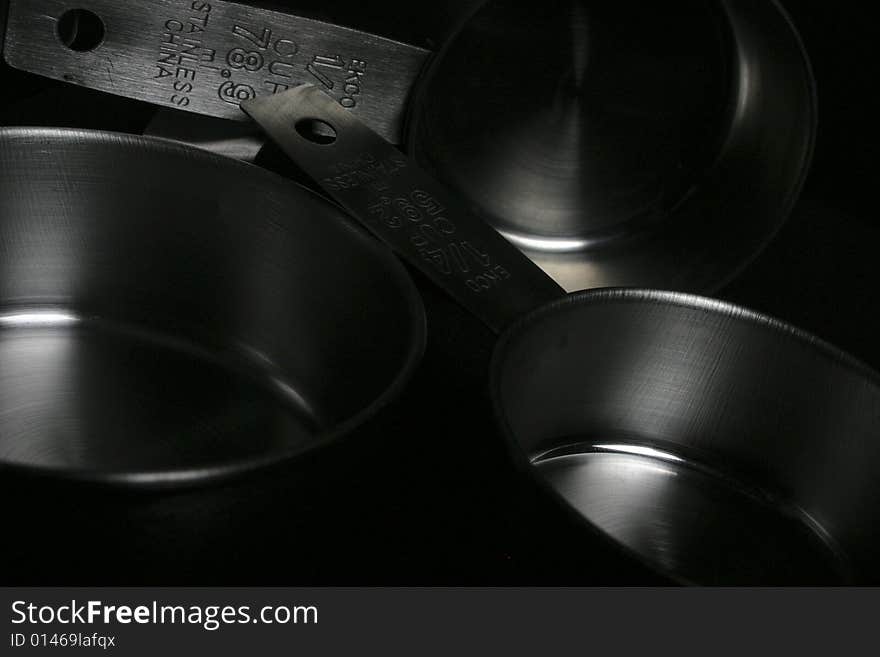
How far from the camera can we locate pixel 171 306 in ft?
2.26

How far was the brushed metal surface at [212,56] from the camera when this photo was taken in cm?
69

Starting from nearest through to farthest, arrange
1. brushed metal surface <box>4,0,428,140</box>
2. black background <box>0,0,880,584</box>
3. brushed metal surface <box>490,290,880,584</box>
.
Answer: black background <box>0,0,880,584</box>
brushed metal surface <box>490,290,880,584</box>
brushed metal surface <box>4,0,428,140</box>

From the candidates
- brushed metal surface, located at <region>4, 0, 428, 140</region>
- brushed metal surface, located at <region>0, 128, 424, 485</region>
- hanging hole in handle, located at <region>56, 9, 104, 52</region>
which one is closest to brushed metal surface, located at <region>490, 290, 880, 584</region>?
brushed metal surface, located at <region>0, 128, 424, 485</region>

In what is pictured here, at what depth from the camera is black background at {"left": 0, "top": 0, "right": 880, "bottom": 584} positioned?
0.42 meters

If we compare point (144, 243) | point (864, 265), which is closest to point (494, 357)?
point (144, 243)

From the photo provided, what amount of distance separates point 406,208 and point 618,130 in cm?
19

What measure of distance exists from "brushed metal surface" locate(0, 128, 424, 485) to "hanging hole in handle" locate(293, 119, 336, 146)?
9 cm

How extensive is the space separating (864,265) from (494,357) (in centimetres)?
39

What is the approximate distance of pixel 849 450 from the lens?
594 millimetres

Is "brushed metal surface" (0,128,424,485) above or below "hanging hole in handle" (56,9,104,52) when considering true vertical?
below

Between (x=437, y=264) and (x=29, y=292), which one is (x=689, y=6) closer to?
(x=437, y=264)

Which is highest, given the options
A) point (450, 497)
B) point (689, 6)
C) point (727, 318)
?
point (689, 6)

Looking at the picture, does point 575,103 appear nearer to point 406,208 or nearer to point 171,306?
point 406,208

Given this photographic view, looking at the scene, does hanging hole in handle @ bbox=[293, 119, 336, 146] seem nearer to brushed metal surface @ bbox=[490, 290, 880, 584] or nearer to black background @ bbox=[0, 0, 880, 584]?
black background @ bbox=[0, 0, 880, 584]
